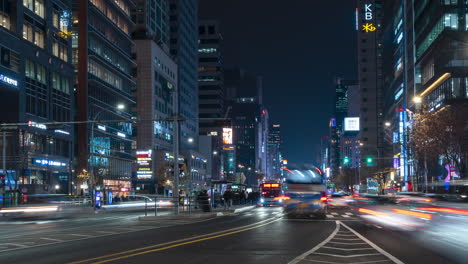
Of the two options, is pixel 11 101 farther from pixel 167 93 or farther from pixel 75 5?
pixel 167 93

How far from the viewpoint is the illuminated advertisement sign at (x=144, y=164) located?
106m

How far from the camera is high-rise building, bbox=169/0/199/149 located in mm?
149125

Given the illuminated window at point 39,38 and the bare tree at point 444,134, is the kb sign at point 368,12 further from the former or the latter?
the illuminated window at point 39,38

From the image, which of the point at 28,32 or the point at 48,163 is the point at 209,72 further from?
the point at 28,32

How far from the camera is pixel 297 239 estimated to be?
18.0 meters

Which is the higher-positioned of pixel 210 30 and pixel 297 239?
pixel 210 30

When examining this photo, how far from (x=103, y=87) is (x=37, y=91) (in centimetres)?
2155

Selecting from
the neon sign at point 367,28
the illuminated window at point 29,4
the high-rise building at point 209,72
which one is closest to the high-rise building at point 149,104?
the neon sign at point 367,28

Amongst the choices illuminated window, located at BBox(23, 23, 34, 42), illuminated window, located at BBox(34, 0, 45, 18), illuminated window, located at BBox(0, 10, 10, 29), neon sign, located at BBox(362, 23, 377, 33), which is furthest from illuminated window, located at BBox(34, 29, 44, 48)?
neon sign, located at BBox(362, 23, 377, 33)

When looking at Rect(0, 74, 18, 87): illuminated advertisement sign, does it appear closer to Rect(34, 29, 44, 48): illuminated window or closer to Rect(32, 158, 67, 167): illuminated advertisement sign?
Rect(34, 29, 44, 48): illuminated window

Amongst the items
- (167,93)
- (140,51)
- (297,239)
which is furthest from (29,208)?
(167,93)

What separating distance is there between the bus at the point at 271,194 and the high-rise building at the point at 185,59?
249 feet

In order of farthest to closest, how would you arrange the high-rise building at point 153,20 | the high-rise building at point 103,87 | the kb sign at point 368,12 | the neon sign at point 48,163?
the kb sign at point 368,12 < the high-rise building at point 153,20 < the high-rise building at point 103,87 < the neon sign at point 48,163

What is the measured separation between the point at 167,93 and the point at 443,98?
211ft
